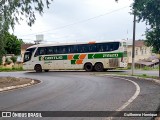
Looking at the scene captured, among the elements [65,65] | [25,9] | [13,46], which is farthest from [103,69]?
[13,46]

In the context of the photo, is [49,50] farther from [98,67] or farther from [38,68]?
[98,67]

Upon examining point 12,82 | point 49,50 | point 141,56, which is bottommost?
point 12,82

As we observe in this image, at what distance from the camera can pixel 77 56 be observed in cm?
4028

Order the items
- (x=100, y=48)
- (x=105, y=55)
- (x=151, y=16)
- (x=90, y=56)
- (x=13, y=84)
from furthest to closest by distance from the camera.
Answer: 1. (x=90, y=56)
2. (x=100, y=48)
3. (x=105, y=55)
4. (x=151, y=16)
5. (x=13, y=84)

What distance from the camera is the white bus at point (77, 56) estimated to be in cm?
3797

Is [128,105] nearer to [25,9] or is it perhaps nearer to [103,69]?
[25,9]

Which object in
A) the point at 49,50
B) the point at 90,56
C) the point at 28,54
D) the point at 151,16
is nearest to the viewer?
the point at 151,16

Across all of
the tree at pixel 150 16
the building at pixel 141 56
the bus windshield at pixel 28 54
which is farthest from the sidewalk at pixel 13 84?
the building at pixel 141 56

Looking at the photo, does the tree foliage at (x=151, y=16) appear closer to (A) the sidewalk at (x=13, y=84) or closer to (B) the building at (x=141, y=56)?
(A) the sidewalk at (x=13, y=84)

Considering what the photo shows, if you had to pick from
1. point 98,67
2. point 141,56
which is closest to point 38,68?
point 98,67

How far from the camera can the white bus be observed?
37969 millimetres

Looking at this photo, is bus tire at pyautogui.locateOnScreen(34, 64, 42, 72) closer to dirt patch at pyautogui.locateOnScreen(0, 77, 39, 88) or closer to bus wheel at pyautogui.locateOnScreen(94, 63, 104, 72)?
bus wheel at pyautogui.locateOnScreen(94, 63, 104, 72)

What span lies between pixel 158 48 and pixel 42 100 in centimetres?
1541

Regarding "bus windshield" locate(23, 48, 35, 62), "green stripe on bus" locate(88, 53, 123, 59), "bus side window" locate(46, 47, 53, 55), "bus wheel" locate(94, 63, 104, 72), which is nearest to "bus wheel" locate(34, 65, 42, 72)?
"bus windshield" locate(23, 48, 35, 62)
